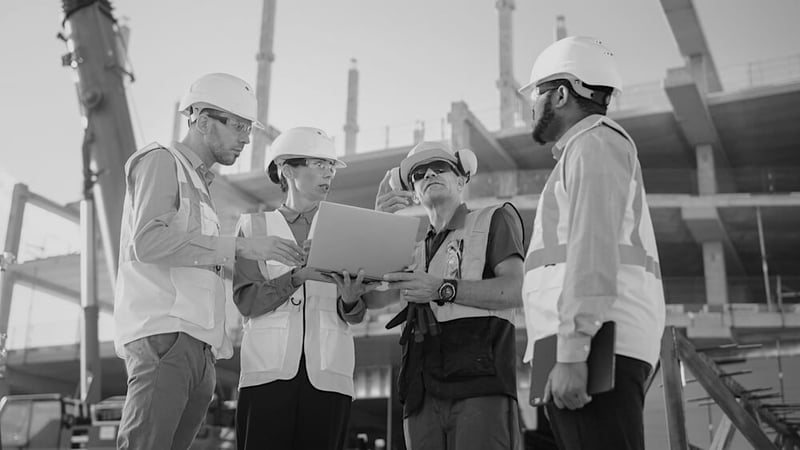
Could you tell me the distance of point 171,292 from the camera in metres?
3.07

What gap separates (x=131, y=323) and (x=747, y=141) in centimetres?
2659

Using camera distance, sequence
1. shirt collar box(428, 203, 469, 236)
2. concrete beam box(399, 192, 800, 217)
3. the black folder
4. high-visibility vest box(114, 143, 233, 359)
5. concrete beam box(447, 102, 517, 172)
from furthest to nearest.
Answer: concrete beam box(447, 102, 517, 172), concrete beam box(399, 192, 800, 217), shirt collar box(428, 203, 469, 236), high-visibility vest box(114, 143, 233, 359), the black folder

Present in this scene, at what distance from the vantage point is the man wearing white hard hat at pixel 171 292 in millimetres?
2848

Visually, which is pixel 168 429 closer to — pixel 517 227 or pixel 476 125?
pixel 517 227

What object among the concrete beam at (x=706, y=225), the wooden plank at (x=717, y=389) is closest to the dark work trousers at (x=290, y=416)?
the wooden plank at (x=717, y=389)

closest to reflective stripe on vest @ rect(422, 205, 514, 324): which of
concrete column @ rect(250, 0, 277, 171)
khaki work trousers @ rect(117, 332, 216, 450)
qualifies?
khaki work trousers @ rect(117, 332, 216, 450)

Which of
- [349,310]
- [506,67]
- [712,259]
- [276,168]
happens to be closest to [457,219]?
[349,310]

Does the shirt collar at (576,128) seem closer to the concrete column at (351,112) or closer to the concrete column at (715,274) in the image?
the concrete column at (715,274)

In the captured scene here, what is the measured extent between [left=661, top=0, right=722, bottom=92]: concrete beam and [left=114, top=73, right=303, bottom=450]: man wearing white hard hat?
21383 mm

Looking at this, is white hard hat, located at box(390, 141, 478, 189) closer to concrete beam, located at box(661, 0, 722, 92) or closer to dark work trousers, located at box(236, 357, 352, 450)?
dark work trousers, located at box(236, 357, 352, 450)

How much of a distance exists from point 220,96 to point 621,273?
196 centimetres

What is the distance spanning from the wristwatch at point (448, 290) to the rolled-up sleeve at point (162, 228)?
2.91ft

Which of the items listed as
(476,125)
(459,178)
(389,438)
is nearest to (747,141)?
(476,125)

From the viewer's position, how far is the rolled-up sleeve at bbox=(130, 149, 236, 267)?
3018 mm
